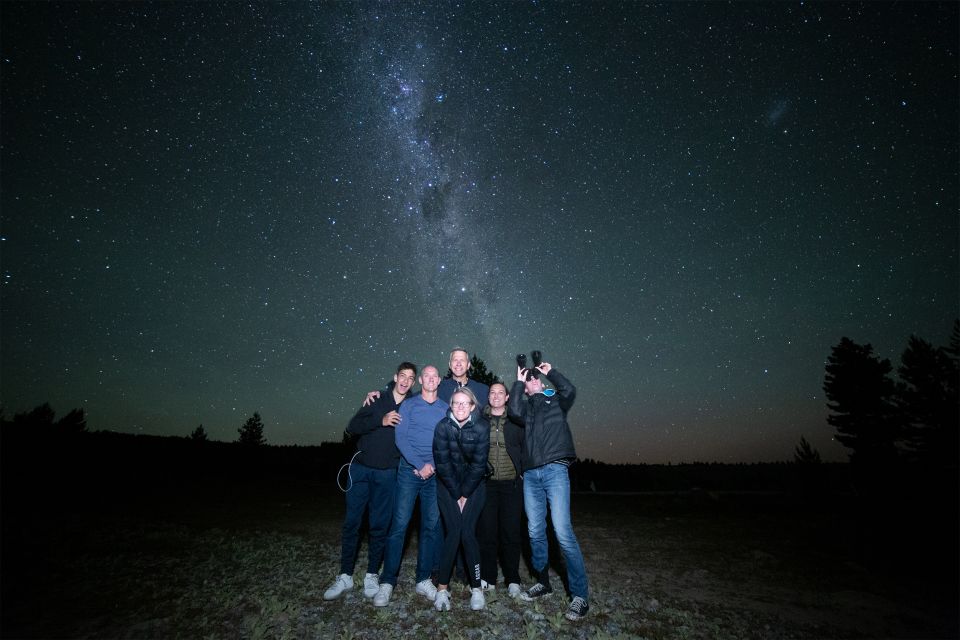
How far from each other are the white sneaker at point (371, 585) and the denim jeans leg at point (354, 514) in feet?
0.88

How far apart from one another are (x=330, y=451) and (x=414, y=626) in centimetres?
2860

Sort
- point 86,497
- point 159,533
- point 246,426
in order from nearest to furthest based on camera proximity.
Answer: point 159,533, point 86,497, point 246,426

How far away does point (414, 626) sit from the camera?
13.1ft

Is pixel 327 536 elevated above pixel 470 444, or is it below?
below

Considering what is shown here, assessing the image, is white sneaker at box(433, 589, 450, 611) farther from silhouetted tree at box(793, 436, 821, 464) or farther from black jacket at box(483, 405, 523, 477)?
silhouetted tree at box(793, 436, 821, 464)

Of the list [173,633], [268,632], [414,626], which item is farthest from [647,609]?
[173,633]

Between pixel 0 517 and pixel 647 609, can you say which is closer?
pixel 647 609

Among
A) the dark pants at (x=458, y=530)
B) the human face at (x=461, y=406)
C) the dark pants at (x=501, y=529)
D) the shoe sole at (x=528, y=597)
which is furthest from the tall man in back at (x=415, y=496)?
the shoe sole at (x=528, y=597)

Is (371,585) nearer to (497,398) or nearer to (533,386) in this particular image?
(497,398)

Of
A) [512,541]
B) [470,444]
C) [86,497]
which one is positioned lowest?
[86,497]

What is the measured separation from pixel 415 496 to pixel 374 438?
892 millimetres

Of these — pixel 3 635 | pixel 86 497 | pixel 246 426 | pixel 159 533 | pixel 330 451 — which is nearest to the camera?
pixel 3 635

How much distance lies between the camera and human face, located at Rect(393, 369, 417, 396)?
5.29 metres

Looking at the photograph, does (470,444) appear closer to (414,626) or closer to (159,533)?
(414,626)
